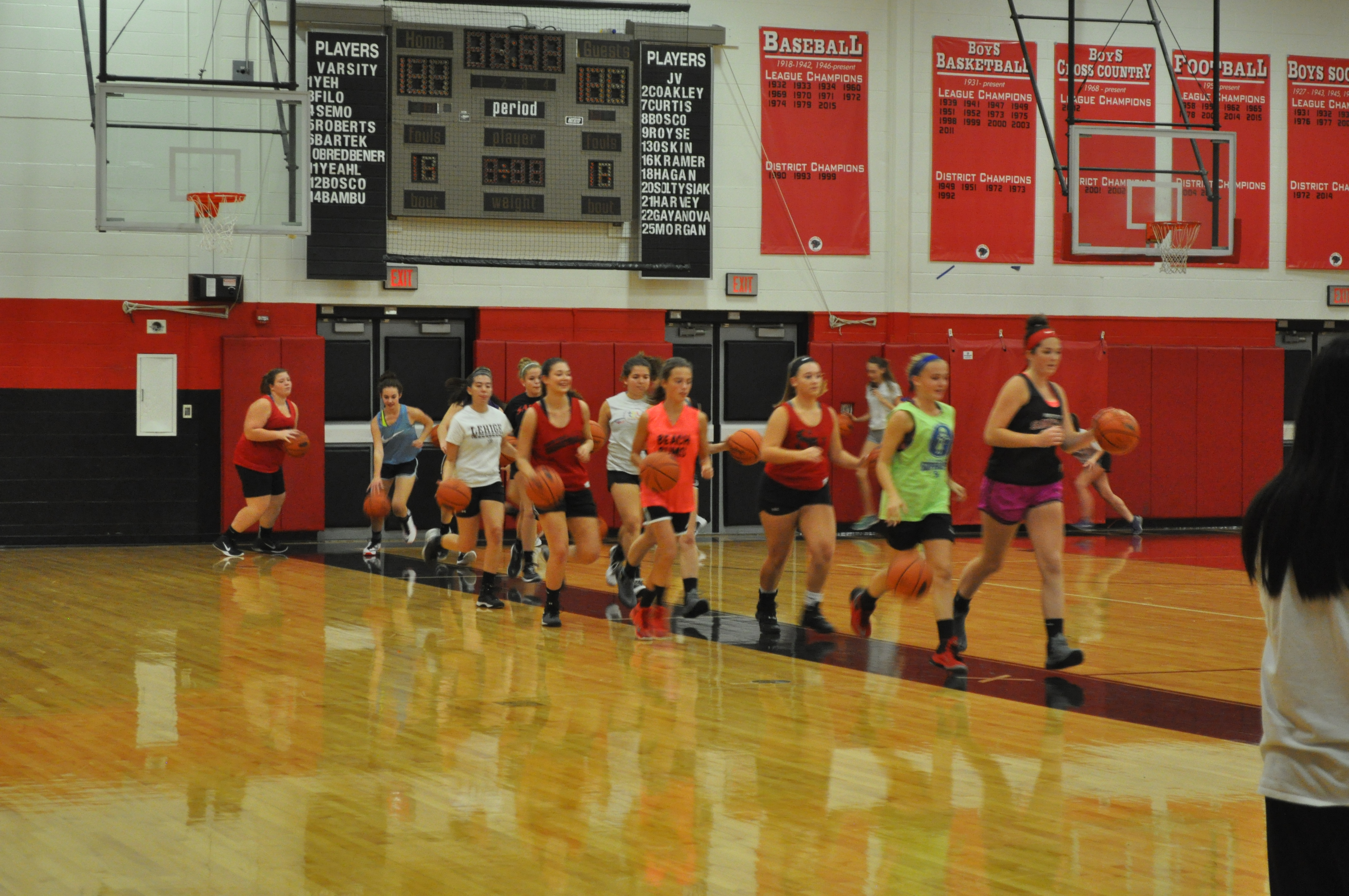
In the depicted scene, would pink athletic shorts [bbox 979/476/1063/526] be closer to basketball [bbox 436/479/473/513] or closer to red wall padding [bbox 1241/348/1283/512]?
basketball [bbox 436/479/473/513]

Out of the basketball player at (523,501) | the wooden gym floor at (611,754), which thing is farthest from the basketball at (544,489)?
the basketball player at (523,501)

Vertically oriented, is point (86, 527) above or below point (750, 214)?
below

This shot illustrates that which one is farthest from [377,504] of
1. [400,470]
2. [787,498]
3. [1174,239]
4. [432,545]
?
[1174,239]

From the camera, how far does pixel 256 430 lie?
12.9 metres

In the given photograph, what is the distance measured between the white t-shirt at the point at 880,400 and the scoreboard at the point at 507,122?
3.56 metres

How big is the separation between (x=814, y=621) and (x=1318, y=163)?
11.8m

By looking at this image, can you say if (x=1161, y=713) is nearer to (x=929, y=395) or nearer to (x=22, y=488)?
(x=929, y=395)

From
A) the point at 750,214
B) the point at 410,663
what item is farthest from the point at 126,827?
the point at 750,214

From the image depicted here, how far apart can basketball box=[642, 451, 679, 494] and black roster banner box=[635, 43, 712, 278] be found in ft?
24.2

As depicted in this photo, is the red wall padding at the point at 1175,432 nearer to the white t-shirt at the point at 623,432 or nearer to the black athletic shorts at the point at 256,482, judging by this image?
the white t-shirt at the point at 623,432

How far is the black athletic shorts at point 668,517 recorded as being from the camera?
859 cm

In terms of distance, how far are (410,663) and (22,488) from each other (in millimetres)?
8622

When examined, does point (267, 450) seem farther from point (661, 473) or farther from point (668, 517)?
point (661, 473)

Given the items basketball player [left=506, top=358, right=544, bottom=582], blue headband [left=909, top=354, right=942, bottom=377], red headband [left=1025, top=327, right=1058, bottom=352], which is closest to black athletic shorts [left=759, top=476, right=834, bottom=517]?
blue headband [left=909, top=354, right=942, bottom=377]
